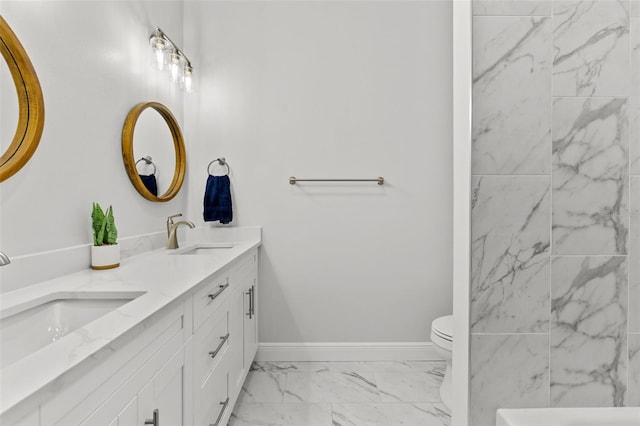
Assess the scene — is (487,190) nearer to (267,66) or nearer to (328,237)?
(328,237)

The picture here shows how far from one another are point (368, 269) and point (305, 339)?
65cm

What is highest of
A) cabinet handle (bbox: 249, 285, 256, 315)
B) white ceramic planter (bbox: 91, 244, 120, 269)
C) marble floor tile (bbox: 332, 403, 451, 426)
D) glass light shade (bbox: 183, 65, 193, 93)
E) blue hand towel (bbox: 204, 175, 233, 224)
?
glass light shade (bbox: 183, 65, 193, 93)

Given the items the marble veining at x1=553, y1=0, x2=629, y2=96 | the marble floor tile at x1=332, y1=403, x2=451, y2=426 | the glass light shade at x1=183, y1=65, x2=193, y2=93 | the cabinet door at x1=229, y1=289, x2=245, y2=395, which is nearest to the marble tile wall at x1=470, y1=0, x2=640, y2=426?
the marble veining at x1=553, y1=0, x2=629, y2=96

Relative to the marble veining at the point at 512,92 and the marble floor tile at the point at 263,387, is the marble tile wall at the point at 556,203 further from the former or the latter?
the marble floor tile at the point at 263,387

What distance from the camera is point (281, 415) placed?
1852 millimetres

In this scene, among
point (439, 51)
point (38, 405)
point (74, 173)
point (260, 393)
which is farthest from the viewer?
point (439, 51)

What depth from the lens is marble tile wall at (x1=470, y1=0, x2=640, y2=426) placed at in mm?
903

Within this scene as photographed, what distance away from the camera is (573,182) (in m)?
0.91

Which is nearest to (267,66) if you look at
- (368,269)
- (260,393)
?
(368,269)

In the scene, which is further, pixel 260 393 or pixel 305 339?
pixel 305 339

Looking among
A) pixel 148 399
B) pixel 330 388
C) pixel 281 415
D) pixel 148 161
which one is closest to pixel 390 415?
pixel 330 388

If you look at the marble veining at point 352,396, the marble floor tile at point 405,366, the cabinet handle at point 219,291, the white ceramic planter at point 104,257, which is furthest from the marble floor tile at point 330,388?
the white ceramic planter at point 104,257

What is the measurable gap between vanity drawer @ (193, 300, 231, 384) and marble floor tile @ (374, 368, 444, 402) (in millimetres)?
1006

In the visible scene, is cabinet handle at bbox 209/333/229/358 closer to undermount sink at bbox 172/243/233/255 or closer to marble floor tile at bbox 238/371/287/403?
marble floor tile at bbox 238/371/287/403
